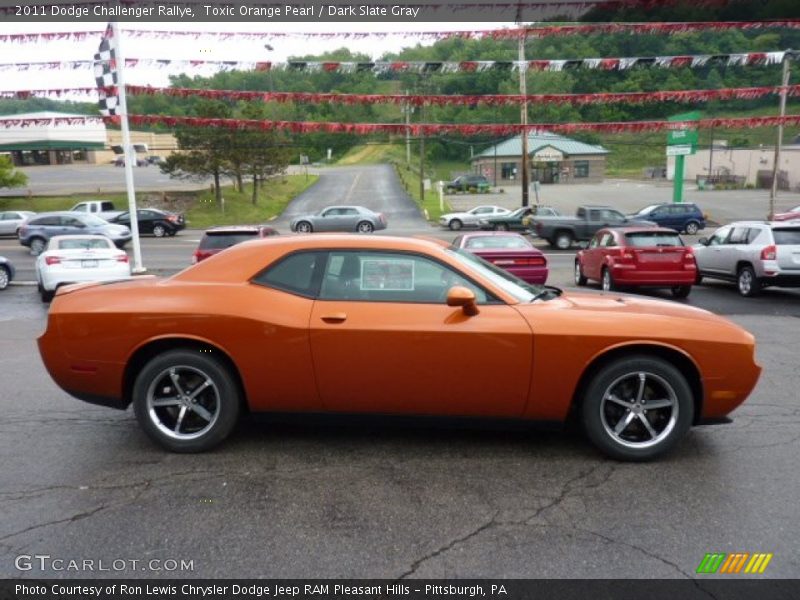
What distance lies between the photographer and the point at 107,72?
15.8 metres

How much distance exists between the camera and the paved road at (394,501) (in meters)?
3.01

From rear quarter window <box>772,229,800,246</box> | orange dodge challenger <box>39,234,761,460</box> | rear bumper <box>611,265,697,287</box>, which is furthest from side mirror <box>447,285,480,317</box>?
rear quarter window <box>772,229,800,246</box>

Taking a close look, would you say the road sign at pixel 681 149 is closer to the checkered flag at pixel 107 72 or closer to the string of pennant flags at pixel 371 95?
the string of pennant flags at pixel 371 95

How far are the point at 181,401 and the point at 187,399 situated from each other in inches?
1.9

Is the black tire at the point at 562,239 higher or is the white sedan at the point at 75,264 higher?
the white sedan at the point at 75,264

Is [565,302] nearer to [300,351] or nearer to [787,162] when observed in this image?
[300,351]

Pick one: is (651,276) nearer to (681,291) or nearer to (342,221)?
(681,291)

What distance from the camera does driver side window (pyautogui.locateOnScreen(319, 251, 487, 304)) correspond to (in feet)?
13.6

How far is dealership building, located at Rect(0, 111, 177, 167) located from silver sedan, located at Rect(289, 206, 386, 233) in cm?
2028

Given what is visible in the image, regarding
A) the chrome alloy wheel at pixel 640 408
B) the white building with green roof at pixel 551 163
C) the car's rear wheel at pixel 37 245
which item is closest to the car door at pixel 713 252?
the chrome alloy wheel at pixel 640 408

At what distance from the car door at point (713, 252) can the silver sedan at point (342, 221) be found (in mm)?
18788

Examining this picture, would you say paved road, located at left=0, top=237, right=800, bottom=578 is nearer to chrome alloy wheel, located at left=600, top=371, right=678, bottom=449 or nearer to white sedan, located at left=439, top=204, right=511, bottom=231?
chrome alloy wheel, located at left=600, top=371, right=678, bottom=449
